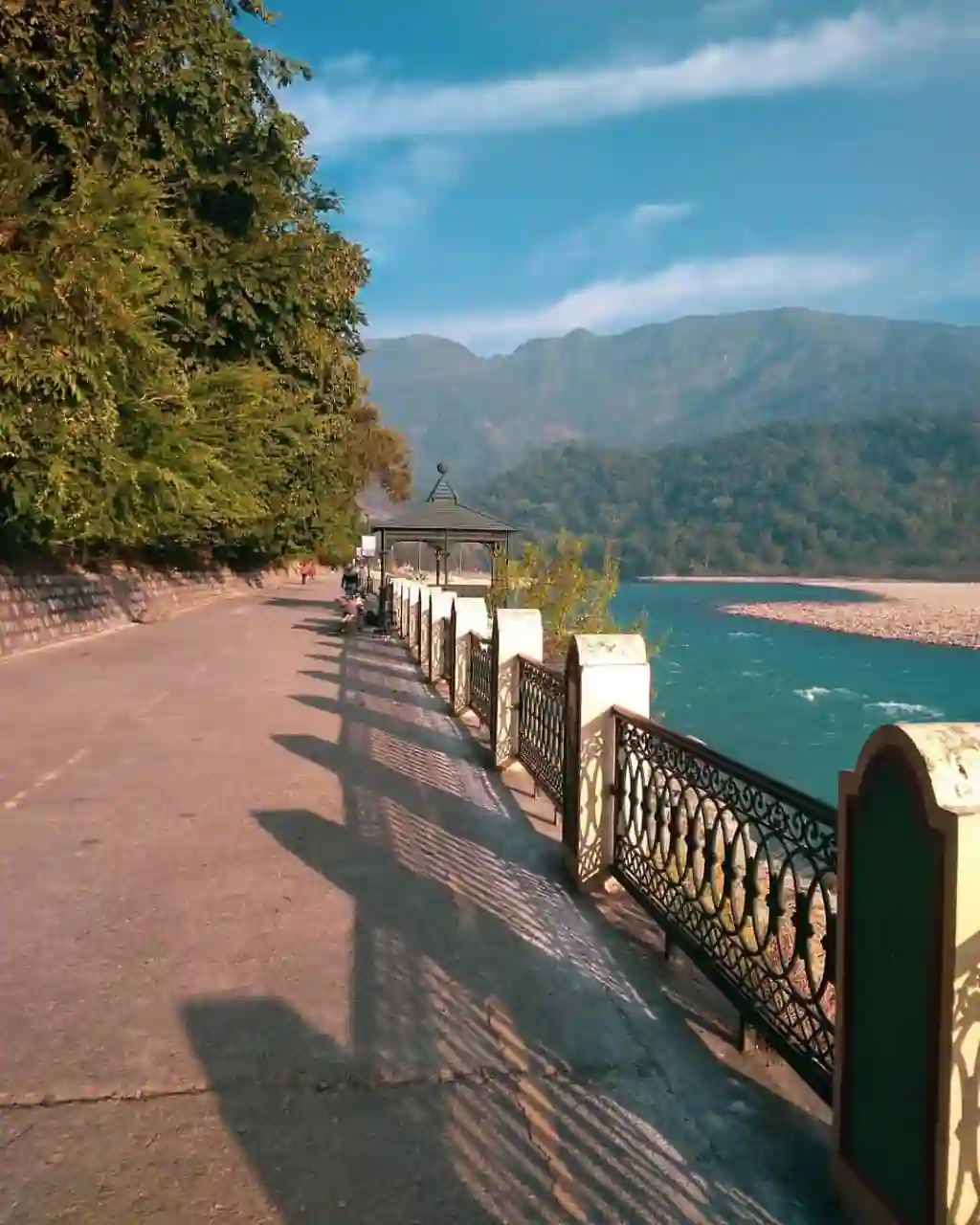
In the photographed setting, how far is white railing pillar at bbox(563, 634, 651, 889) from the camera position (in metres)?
5.13

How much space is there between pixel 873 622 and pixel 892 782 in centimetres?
6811

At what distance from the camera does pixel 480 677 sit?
1031 cm

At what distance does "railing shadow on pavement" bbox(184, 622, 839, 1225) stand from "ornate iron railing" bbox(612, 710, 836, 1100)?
0.75 ft

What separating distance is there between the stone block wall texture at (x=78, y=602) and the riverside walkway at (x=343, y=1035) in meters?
10.1

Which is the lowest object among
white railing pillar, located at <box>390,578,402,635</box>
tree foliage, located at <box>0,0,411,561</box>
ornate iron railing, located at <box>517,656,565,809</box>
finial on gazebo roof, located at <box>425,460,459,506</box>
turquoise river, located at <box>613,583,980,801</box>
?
turquoise river, located at <box>613,583,980,801</box>

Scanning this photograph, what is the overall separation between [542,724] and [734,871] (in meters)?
3.37

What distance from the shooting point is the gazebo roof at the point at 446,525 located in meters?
22.2

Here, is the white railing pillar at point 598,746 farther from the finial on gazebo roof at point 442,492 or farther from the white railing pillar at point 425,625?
the finial on gazebo roof at point 442,492

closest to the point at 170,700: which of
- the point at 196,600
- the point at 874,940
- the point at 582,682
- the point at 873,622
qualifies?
the point at 582,682

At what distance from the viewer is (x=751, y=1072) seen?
11.0 feet

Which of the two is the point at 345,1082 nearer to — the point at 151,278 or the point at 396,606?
the point at 151,278

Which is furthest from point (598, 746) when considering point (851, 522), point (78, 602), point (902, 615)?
point (851, 522)

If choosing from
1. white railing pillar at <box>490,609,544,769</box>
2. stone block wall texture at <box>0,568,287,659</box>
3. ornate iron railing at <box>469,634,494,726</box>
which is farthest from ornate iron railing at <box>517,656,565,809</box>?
stone block wall texture at <box>0,568,287,659</box>

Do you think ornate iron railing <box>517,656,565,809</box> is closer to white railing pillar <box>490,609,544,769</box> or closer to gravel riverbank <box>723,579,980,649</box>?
white railing pillar <box>490,609,544,769</box>
